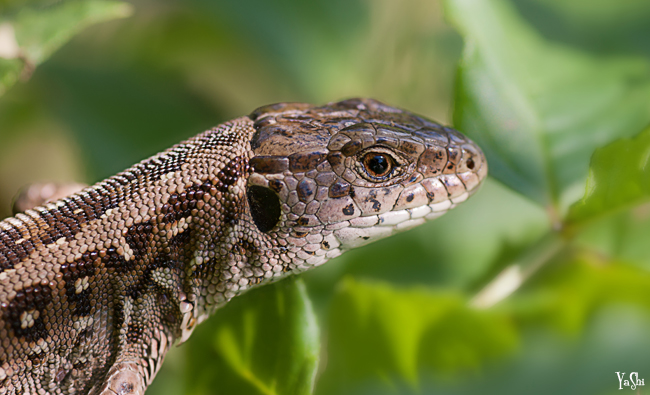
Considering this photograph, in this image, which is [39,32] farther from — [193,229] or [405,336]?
[405,336]

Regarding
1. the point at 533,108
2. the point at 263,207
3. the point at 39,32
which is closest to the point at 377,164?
the point at 263,207

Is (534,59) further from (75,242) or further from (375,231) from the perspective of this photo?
(75,242)

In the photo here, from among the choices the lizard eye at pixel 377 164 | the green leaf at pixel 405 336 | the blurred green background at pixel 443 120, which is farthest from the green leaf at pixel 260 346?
the lizard eye at pixel 377 164

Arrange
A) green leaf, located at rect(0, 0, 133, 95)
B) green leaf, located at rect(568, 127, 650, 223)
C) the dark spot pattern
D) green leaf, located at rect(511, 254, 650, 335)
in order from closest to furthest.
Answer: green leaf, located at rect(511, 254, 650, 335), green leaf, located at rect(568, 127, 650, 223), the dark spot pattern, green leaf, located at rect(0, 0, 133, 95)

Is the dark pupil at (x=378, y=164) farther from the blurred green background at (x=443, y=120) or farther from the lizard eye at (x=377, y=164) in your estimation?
the blurred green background at (x=443, y=120)

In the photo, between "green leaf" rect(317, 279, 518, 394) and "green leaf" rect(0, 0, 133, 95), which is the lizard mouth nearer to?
"green leaf" rect(317, 279, 518, 394)

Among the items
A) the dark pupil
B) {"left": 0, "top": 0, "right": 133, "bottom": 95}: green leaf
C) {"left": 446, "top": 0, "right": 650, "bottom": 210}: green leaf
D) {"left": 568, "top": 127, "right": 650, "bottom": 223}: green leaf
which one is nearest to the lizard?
the dark pupil

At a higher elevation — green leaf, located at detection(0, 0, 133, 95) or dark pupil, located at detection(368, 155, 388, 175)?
green leaf, located at detection(0, 0, 133, 95)

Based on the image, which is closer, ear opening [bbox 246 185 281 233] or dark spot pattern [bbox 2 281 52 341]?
dark spot pattern [bbox 2 281 52 341]

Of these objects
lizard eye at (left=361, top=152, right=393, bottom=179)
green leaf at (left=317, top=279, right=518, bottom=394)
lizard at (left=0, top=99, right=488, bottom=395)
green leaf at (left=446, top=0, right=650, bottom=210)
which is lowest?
green leaf at (left=317, top=279, right=518, bottom=394)
